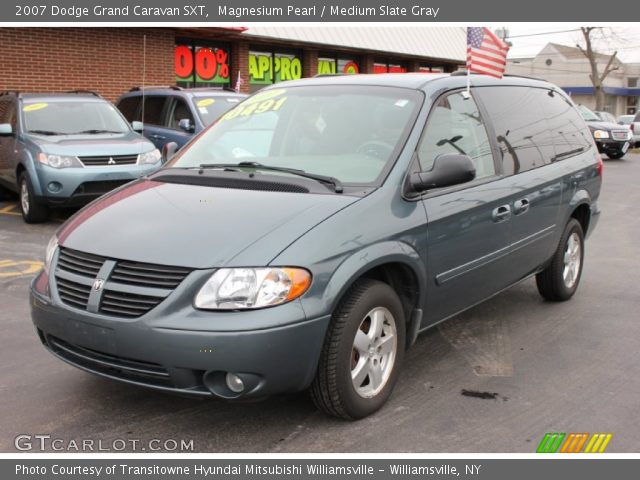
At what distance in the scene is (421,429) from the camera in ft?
11.9

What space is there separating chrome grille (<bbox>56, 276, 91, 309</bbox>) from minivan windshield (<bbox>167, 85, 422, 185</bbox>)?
1269 millimetres

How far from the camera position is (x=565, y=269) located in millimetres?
5953

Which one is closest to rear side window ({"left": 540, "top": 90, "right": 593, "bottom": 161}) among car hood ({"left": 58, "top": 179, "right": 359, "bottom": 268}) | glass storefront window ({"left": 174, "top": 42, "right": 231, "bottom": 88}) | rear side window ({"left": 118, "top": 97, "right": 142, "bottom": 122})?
car hood ({"left": 58, "top": 179, "right": 359, "bottom": 268})

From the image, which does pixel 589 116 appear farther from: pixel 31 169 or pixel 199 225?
pixel 199 225

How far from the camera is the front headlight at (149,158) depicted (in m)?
9.82

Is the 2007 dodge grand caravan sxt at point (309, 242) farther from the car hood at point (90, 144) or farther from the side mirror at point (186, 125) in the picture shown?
the side mirror at point (186, 125)

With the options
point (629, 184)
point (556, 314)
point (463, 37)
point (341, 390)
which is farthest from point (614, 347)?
point (463, 37)

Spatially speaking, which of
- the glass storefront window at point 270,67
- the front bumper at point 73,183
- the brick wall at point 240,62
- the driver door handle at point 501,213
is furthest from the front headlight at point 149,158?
the glass storefront window at point 270,67

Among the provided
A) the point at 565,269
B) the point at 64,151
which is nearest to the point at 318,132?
the point at 565,269

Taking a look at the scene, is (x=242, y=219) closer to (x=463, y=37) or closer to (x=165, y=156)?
(x=165, y=156)

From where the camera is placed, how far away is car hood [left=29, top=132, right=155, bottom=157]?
943 centimetres

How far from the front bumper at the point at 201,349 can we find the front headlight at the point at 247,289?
0.13 ft

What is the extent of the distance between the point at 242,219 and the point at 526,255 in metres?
2.43

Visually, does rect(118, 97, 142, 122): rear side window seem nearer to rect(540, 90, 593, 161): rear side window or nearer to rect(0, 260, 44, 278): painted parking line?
rect(0, 260, 44, 278): painted parking line
